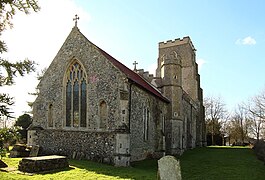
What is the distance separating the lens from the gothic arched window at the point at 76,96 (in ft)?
54.8

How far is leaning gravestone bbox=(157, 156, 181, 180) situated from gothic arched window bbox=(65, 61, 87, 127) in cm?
998

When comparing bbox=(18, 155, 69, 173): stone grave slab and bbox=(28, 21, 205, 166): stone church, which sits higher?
bbox=(28, 21, 205, 166): stone church

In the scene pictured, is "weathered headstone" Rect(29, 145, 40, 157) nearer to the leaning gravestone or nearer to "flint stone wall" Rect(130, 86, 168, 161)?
"flint stone wall" Rect(130, 86, 168, 161)

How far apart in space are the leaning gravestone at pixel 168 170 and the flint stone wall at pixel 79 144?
308 inches

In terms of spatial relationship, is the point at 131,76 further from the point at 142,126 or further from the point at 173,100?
the point at 173,100

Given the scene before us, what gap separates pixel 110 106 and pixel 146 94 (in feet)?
13.5

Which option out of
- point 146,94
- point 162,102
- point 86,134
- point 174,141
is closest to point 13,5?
point 86,134

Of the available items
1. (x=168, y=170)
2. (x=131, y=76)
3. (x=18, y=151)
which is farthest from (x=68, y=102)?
(x=168, y=170)

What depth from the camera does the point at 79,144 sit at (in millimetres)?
16125

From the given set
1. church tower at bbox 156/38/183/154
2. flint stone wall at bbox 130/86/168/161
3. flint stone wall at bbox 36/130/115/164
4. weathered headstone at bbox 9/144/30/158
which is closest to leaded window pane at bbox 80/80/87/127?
flint stone wall at bbox 36/130/115/164

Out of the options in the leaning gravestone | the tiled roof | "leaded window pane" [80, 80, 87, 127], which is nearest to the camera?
the leaning gravestone

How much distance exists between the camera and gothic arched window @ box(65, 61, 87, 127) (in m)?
16.7

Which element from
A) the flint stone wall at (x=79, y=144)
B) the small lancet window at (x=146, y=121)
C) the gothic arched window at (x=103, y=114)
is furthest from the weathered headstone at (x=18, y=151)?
the small lancet window at (x=146, y=121)

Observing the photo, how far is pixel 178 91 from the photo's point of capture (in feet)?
80.2
